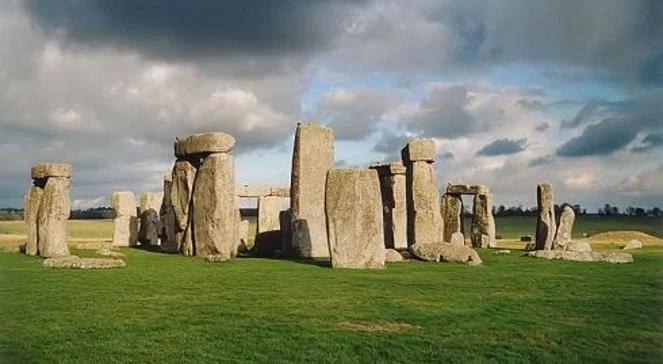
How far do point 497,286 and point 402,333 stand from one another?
537 centimetres

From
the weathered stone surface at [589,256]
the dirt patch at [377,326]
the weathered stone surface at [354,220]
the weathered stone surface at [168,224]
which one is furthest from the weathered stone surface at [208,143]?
the dirt patch at [377,326]

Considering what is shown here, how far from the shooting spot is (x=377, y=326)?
30.5ft

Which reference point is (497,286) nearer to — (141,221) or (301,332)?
(301,332)

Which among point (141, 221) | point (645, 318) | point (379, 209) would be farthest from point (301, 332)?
point (141, 221)

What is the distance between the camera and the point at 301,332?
29.0ft

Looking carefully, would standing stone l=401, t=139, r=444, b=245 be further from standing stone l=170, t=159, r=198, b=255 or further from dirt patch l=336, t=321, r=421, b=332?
dirt patch l=336, t=321, r=421, b=332

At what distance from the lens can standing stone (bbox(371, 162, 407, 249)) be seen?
2616 centimetres

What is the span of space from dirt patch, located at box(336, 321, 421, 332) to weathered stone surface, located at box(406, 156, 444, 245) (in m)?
15.7

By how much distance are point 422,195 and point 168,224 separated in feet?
30.4

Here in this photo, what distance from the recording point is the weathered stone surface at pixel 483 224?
1200 inches

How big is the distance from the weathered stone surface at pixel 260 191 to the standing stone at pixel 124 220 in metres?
4.41

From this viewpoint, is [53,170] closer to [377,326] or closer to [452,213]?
[377,326]

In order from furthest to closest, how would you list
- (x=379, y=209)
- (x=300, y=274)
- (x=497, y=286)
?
(x=379, y=209) → (x=300, y=274) → (x=497, y=286)

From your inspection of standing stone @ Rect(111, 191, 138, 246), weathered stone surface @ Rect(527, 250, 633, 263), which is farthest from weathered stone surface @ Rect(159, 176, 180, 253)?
weathered stone surface @ Rect(527, 250, 633, 263)
